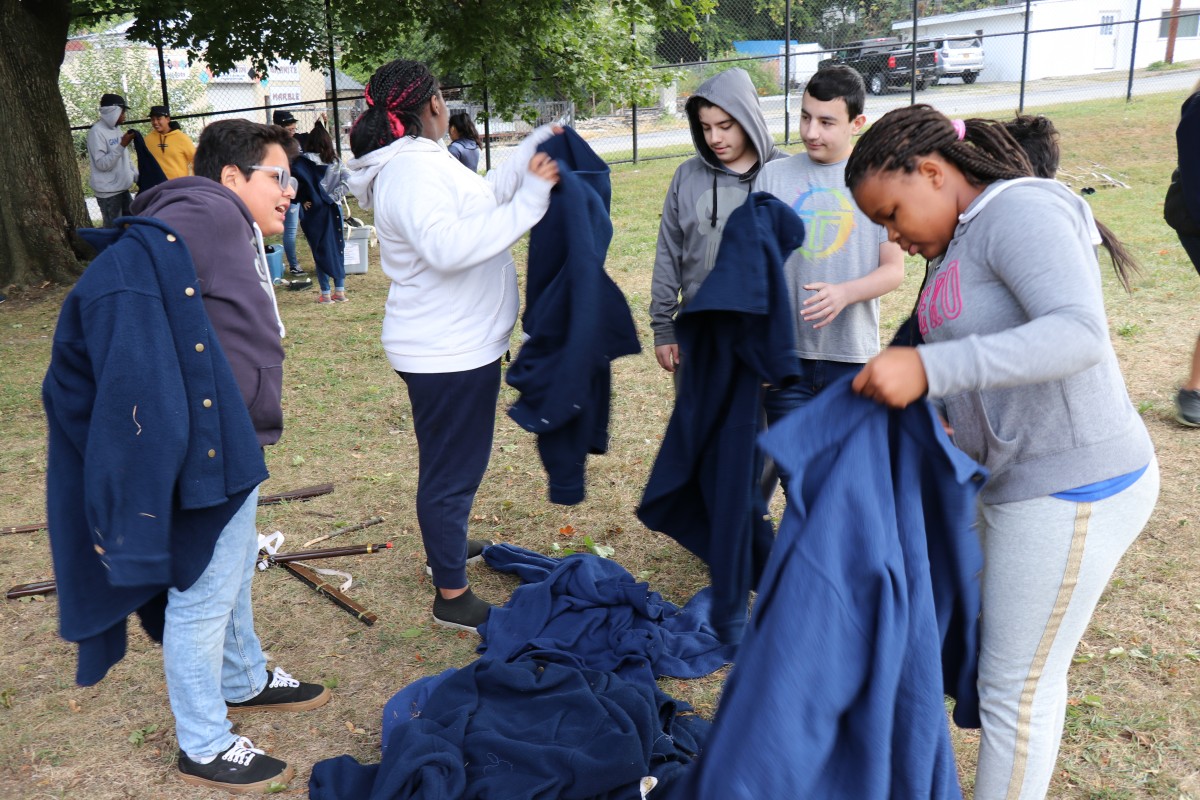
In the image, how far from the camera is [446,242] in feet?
9.63

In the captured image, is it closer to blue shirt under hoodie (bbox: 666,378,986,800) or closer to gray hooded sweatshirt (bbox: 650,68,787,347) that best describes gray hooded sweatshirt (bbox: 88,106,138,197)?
gray hooded sweatshirt (bbox: 650,68,787,347)

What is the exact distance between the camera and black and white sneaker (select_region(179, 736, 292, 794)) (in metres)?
2.97

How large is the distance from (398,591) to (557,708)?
143 centimetres

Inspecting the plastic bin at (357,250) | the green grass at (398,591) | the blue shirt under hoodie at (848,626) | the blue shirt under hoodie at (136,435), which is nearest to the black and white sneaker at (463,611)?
the green grass at (398,591)

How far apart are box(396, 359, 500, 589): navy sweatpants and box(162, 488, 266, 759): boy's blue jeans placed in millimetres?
730

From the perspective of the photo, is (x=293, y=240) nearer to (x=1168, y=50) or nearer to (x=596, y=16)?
(x=596, y=16)

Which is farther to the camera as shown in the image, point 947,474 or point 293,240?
point 293,240

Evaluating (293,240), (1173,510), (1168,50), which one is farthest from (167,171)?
(1168,50)

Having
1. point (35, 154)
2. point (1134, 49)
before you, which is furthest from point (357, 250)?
point (1134, 49)

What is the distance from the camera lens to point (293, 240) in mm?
11211

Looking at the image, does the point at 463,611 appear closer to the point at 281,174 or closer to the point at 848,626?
the point at 281,174

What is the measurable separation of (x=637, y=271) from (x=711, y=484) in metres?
8.04

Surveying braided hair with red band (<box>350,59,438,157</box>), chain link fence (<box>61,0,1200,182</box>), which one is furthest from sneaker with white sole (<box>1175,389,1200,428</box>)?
chain link fence (<box>61,0,1200,182</box>)

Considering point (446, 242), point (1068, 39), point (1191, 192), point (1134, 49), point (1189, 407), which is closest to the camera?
point (446, 242)
